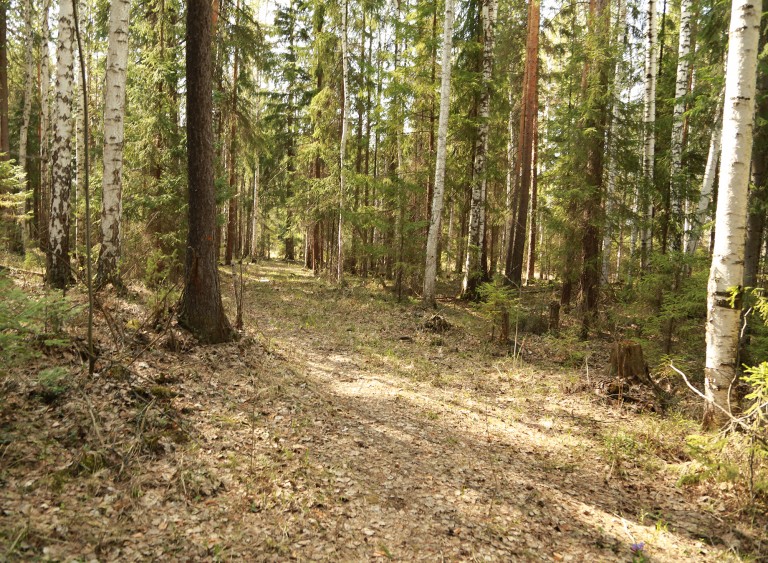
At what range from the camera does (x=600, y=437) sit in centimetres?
614

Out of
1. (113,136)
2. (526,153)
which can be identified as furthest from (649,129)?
(113,136)

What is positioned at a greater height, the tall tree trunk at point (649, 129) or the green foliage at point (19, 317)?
the tall tree trunk at point (649, 129)

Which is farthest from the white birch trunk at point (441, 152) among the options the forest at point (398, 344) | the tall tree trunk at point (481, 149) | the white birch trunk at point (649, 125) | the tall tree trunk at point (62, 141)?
the tall tree trunk at point (62, 141)

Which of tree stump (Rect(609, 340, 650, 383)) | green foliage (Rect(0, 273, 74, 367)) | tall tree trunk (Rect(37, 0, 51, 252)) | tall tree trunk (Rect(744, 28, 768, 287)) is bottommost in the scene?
tree stump (Rect(609, 340, 650, 383))

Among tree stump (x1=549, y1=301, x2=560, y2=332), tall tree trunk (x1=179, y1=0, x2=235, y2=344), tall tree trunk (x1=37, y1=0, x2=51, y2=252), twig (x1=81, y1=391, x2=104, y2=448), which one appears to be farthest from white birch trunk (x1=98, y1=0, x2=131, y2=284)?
tree stump (x1=549, y1=301, x2=560, y2=332)

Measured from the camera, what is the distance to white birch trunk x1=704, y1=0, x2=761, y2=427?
16.8ft

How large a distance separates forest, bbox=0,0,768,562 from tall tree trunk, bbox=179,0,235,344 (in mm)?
37

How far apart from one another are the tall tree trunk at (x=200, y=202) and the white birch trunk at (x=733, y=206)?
713 centimetres

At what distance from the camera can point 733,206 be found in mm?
5160

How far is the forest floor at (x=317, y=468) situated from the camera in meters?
3.43

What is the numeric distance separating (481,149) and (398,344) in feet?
26.2

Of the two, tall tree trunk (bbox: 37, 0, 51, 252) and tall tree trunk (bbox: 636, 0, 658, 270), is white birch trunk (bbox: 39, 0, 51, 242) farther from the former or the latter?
tall tree trunk (bbox: 636, 0, 658, 270)

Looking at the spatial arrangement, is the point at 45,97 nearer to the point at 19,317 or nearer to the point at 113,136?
the point at 113,136

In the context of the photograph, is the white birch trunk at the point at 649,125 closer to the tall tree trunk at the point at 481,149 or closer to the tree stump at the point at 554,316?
the tree stump at the point at 554,316
